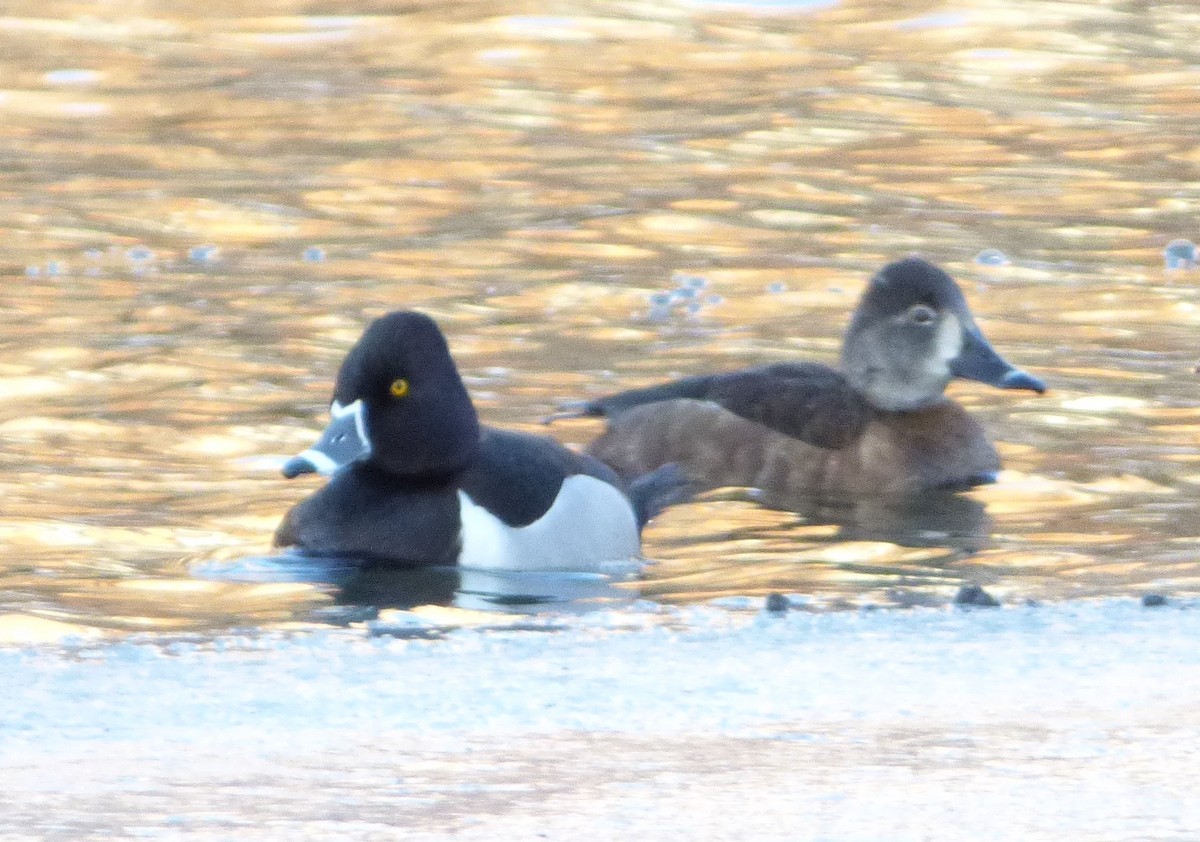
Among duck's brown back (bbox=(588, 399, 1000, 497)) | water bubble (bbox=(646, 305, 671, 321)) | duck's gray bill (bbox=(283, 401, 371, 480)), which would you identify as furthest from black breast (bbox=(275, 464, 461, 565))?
water bubble (bbox=(646, 305, 671, 321))

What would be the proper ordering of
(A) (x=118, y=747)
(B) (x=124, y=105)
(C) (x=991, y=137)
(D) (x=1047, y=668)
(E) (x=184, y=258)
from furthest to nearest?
(B) (x=124, y=105)
(C) (x=991, y=137)
(E) (x=184, y=258)
(D) (x=1047, y=668)
(A) (x=118, y=747)

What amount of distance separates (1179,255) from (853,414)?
12.8 ft

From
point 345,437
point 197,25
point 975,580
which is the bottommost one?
point 975,580

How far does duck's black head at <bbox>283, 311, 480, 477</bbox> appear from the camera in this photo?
7156 mm

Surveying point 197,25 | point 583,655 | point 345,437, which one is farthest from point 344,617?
point 197,25

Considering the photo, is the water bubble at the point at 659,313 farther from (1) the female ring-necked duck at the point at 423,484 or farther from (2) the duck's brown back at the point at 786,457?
(1) the female ring-necked duck at the point at 423,484

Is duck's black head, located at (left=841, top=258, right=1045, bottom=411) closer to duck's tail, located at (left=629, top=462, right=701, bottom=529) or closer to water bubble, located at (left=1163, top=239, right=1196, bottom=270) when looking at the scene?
duck's tail, located at (left=629, top=462, right=701, bottom=529)

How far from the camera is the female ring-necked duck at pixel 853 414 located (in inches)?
340

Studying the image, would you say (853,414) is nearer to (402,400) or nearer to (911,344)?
(911,344)

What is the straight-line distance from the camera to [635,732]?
4.78 metres

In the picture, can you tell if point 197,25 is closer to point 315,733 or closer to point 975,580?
point 975,580

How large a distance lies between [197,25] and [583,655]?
47.8 feet

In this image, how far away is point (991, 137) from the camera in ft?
50.7

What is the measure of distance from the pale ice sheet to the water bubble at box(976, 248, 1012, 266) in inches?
→ 247
